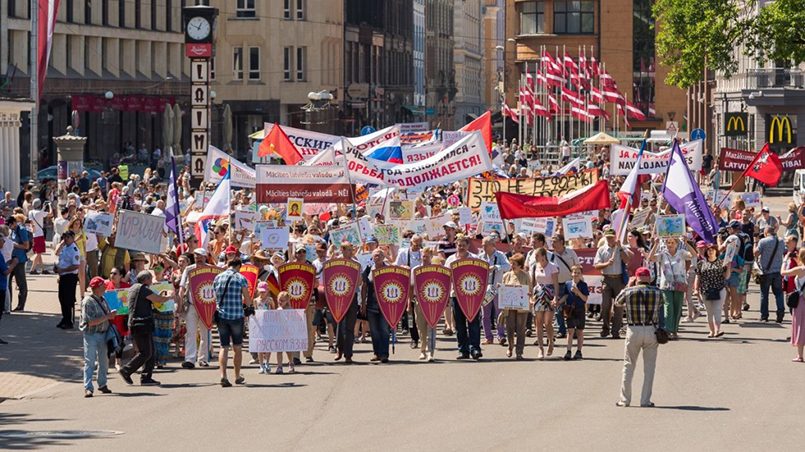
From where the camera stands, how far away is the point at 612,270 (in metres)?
25.6

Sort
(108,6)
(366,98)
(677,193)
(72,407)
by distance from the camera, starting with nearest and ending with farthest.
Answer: (72,407) < (677,193) < (108,6) < (366,98)

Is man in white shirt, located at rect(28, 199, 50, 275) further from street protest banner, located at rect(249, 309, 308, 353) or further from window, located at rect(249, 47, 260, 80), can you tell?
window, located at rect(249, 47, 260, 80)

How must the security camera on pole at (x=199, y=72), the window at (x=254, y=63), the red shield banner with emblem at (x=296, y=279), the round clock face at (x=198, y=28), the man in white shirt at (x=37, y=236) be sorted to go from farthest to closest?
the window at (x=254, y=63), the security camera on pole at (x=199, y=72), the round clock face at (x=198, y=28), the man in white shirt at (x=37, y=236), the red shield banner with emblem at (x=296, y=279)

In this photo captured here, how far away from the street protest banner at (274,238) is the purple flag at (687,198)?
5.44m

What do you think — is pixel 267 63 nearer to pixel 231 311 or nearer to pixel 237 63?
pixel 237 63

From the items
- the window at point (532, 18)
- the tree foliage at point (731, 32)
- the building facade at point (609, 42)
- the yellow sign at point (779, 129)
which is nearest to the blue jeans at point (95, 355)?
the tree foliage at point (731, 32)

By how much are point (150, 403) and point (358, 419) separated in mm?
2685

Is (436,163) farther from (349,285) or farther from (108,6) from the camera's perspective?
(108,6)

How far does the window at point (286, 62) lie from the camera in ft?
325

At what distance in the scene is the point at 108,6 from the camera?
85.6 metres

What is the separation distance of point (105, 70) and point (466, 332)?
63.6m

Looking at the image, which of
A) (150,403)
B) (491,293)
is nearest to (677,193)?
(491,293)

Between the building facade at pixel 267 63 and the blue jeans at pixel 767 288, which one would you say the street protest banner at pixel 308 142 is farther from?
the building facade at pixel 267 63

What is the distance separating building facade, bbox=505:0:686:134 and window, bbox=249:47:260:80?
1916 centimetres
